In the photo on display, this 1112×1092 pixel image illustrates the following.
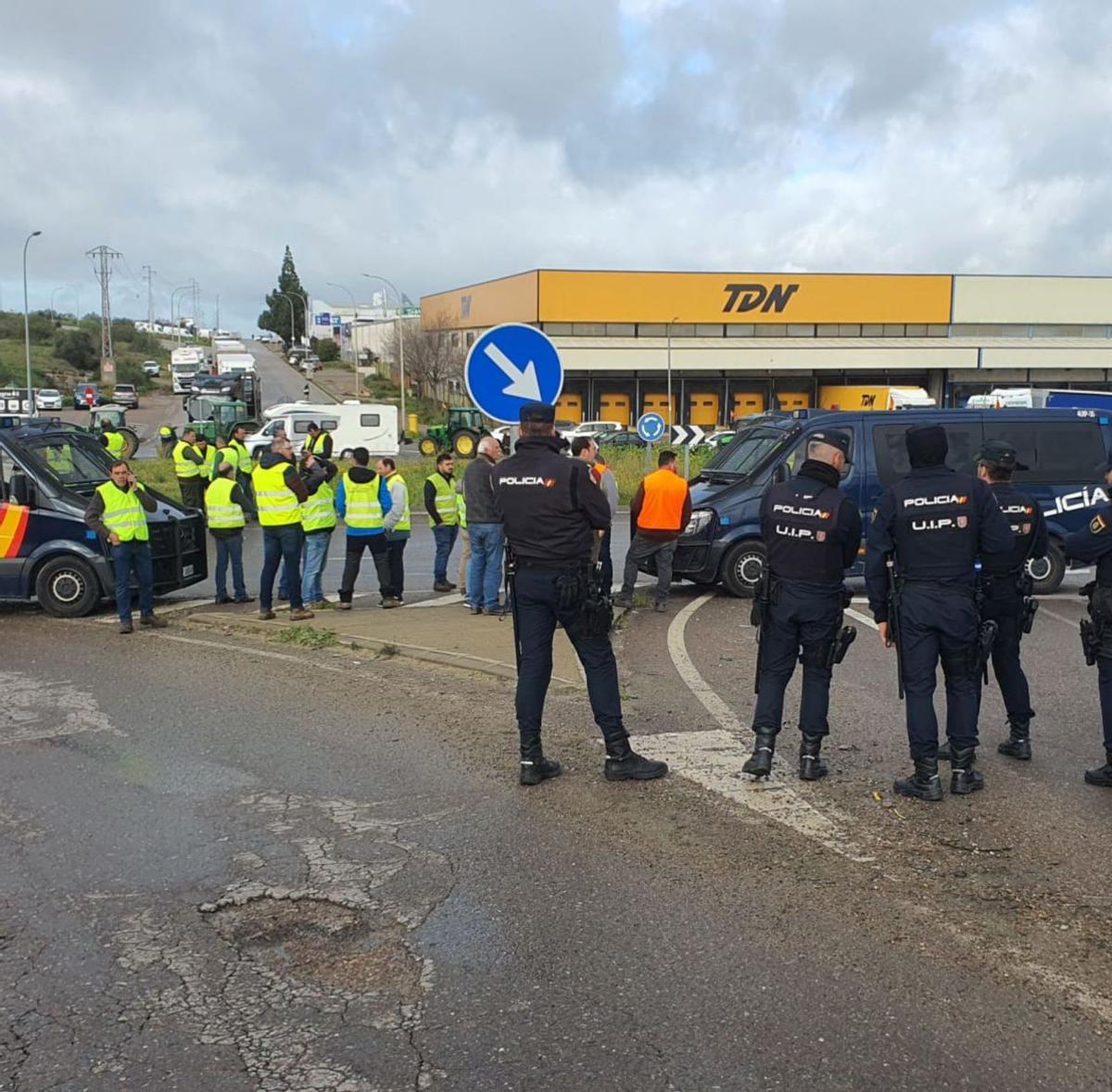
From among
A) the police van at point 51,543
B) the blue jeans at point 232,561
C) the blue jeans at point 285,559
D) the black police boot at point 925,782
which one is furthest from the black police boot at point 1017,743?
the police van at point 51,543

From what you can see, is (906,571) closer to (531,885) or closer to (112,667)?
(531,885)

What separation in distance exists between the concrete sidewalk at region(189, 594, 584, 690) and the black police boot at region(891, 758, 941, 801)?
277cm

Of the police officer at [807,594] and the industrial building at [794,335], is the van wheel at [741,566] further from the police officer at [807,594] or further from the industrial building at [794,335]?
the industrial building at [794,335]

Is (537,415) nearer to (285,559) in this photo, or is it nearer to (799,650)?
(799,650)

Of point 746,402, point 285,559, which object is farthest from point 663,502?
point 746,402

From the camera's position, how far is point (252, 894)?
4750 millimetres

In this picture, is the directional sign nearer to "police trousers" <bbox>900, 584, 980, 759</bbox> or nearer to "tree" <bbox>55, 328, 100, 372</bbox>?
"police trousers" <bbox>900, 584, 980, 759</bbox>

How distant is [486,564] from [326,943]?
278 inches

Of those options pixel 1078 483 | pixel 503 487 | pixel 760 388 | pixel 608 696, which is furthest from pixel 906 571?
pixel 760 388

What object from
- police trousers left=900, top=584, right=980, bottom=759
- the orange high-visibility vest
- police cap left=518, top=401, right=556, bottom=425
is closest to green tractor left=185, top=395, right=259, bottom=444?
the orange high-visibility vest

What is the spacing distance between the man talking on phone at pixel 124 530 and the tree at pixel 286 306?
133915 mm

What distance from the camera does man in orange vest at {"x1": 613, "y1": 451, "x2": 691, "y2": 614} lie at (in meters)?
11.4

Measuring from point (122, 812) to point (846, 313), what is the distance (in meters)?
59.4

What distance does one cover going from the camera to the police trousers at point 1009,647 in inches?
261
